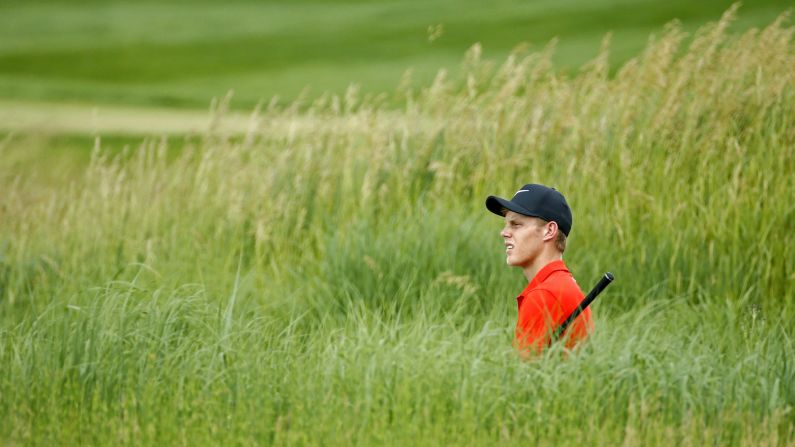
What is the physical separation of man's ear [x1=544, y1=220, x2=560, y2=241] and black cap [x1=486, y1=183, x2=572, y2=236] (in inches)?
0.6

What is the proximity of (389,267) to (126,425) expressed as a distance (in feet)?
5.92

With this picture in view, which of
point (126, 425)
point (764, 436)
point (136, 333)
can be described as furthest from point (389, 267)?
point (764, 436)

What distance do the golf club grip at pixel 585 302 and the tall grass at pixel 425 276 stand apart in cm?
11

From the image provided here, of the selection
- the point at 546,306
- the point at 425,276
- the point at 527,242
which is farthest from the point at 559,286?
the point at 425,276

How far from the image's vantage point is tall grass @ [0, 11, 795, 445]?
358cm

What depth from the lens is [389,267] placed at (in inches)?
200

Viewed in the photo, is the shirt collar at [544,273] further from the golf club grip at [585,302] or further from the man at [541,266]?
the golf club grip at [585,302]

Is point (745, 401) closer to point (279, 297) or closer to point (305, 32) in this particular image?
point (279, 297)

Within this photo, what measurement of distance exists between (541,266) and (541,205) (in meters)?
0.22

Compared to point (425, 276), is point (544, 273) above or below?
above

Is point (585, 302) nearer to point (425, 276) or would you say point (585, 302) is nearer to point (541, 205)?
point (541, 205)

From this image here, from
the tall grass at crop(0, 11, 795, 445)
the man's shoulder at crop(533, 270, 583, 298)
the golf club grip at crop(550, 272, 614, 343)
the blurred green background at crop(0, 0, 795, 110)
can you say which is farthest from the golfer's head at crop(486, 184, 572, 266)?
the blurred green background at crop(0, 0, 795, 110)

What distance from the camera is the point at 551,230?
3.83 m

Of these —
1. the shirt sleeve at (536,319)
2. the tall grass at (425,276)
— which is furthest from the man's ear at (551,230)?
the tall grass at (425,276)
